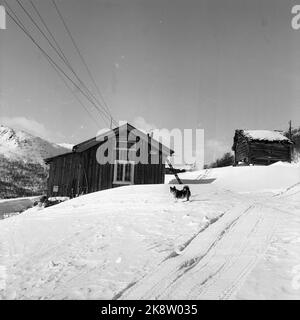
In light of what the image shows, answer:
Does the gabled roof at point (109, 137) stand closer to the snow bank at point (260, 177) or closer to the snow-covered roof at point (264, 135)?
the snow bank at point (260, 177)

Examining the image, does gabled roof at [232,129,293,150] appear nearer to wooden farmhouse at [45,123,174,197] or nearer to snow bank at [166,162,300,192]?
snow bank at [166,162,300,192]

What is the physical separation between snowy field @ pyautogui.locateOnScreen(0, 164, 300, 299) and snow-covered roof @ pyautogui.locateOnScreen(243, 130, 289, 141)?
2909 cm

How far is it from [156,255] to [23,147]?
4384 inches

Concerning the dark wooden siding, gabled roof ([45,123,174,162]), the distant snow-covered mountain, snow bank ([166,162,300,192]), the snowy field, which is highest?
the distant snow-covered mountain

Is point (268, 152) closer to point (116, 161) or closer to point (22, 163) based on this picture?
point (116, 161)

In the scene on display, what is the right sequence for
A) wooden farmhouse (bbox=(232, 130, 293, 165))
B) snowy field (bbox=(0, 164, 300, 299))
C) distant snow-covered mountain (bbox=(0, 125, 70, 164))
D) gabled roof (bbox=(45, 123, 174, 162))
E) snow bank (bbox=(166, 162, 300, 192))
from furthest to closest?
distant snow-covered mountain (bbox=(0, 125, 70, 164)) < wooden farmhouse (bbox=(232, 130, 293, 165)) < snow bank (bbox=(166, 162, 300, 192)) < gabled roof (bbox=(45, 123, 174, 162)) < snowy field (bbox=(0, 164, 300, 299))

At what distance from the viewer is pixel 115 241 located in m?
7.17

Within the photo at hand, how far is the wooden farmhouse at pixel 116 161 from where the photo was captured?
23016 mm

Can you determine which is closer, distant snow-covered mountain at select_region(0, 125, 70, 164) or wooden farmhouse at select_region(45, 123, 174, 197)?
wooden farmhouse at select_region(45, 123, 174, 197)

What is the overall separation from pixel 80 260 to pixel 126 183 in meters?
17.3

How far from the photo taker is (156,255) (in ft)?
20.0

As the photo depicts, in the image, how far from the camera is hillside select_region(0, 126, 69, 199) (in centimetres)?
6606

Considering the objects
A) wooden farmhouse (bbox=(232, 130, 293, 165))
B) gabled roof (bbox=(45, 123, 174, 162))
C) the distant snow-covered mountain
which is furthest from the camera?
the distant snow-covered mountain

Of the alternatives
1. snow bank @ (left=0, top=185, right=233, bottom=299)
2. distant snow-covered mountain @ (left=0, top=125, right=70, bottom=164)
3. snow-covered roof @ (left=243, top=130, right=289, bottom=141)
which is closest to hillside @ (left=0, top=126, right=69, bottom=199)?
distant snow-covered mountain @ (left=0, top=125, right=70, bottom=164)
